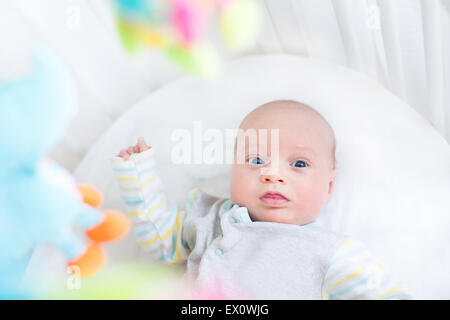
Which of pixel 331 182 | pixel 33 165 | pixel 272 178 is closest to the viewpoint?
pixel 33 165

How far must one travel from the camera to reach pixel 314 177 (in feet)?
2.71

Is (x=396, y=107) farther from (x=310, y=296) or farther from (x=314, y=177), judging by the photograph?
(x=310, y=296)

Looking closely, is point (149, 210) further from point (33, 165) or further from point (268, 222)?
point (33, 165)

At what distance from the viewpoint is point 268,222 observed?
0.81m

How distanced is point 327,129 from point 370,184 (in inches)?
5.0

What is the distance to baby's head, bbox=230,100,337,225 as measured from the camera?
80 centimetres

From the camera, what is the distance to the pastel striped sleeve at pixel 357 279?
738 millimetres

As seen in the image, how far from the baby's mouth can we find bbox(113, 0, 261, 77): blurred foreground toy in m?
0.23

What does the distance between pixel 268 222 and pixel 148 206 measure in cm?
21

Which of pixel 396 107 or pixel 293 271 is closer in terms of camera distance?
pixel 293 271

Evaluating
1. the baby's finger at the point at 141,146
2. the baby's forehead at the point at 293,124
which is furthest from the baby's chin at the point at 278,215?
the baby's finger at the point at 141,146

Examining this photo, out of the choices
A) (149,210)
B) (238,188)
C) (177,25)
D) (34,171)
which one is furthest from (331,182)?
(34,171)
